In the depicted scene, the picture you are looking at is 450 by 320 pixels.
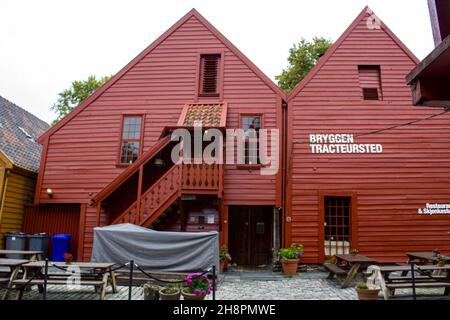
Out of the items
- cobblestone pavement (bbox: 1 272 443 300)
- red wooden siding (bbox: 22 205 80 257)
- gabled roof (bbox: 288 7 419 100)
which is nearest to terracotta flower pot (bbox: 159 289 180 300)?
cobblestone pavement (bbox: 1 272 443 300)

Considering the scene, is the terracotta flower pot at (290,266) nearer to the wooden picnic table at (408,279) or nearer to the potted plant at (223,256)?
the potted plant at (223,256)

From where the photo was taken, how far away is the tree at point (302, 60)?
83.0ft

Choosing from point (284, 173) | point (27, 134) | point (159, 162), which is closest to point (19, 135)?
point (27, 134)

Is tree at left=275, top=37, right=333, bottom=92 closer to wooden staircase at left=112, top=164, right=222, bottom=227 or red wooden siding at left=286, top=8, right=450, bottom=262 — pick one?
red wooden siding at left=286, top=8, right=450, bottom=262

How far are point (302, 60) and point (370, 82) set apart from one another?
42.3 feet

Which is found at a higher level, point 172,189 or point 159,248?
point 172,189

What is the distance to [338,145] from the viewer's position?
42.0ft

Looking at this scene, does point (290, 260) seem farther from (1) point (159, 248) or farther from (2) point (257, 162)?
(1) point (159, 248)

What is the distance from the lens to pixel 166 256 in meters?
9.53

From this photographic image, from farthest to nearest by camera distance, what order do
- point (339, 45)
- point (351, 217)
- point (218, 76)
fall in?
point (218, 76) → point (339, 45) → point (351, 217)

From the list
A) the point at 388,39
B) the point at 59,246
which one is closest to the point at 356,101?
the point at 388,39

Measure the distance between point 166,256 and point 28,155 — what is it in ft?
30.1

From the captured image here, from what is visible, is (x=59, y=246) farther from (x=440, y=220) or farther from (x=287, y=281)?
(x=440, y=220)

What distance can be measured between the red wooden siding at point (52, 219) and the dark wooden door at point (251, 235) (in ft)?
20.4
